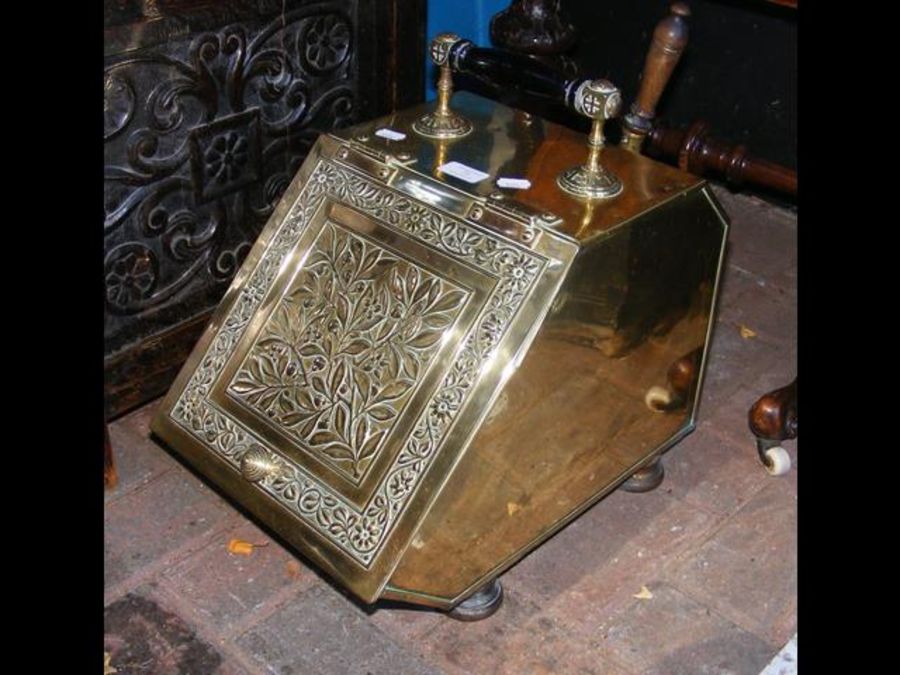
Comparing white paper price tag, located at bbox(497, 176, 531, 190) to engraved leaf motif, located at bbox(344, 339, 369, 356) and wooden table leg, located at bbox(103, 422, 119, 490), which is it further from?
wooden table leg, located at bbox(103, 422, 119, 490)

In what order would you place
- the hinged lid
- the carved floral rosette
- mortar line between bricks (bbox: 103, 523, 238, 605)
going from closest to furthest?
1. the hinged lid
2. mortar line between bricks (bbox: 103, 523, 238, 605)
3. the carved floral rosette

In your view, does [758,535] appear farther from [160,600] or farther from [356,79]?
[356,79]

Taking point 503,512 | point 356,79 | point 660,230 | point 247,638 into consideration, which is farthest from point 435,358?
point 356,79

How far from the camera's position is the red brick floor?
1.61 metres

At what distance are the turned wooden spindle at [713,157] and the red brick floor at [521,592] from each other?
579mm

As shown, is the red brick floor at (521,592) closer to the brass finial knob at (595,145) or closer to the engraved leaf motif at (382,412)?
the engraved leaf motif at (382,412)

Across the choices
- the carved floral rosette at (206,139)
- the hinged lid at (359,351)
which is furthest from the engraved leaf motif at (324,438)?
the carved floral rosette at (206,139)

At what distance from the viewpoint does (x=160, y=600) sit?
1695 mm

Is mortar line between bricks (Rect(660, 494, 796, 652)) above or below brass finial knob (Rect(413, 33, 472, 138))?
below

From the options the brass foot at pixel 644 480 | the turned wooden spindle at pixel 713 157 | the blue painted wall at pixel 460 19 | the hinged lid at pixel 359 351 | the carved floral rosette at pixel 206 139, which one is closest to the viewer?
the hinged lid at pixel 359 351

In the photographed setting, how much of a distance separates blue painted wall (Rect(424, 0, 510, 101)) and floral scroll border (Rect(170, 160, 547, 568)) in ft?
3.89

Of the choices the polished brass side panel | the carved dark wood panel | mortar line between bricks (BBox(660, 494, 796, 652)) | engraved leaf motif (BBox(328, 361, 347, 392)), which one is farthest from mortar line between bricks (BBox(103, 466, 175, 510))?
mortar line between bricks (BBox(660, 494, 796, 652))

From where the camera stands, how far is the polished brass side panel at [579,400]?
4.90ft

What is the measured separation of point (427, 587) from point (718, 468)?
0.75 m
